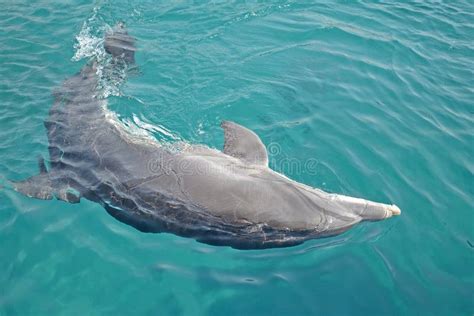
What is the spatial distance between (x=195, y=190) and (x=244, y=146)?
52.2 inches

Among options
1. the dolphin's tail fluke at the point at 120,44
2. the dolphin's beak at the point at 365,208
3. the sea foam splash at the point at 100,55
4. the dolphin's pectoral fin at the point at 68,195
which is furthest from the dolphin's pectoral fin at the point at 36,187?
the dolphin's beak at the point at 365,208

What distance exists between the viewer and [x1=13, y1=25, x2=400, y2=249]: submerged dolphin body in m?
6.32

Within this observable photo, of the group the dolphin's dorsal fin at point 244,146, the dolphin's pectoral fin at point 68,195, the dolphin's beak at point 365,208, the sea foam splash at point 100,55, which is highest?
the sea foam splash at point 100,55

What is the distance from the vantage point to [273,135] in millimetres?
8586

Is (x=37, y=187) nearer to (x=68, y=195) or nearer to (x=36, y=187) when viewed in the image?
(x=36, y=187)

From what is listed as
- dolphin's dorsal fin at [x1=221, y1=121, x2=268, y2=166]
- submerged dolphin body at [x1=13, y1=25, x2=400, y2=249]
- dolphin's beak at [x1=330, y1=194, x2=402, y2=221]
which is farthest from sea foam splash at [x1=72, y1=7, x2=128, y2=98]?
dolphin's beak at [x1=330, y1=194, x2=402, y2=221]

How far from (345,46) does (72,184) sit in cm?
777

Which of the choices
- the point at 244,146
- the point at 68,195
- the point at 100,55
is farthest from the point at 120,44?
the point at 244,146

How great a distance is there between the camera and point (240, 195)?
635 centimetres

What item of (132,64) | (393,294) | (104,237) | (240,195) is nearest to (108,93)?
(132,64)

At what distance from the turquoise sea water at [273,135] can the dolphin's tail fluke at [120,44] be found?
0.82 ft

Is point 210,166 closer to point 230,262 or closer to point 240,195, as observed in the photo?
point 240,195

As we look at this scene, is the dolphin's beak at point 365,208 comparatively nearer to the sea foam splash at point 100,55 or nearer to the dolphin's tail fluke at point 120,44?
the sea foam splash at point 100,55

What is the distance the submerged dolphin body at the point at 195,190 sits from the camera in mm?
6316
